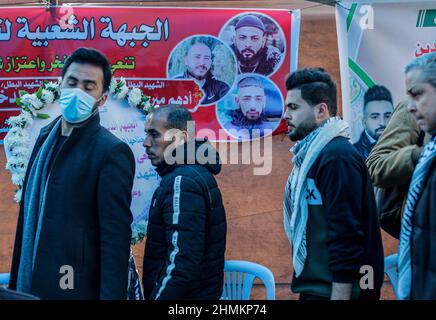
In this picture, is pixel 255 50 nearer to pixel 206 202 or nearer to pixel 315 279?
pixel 206 202

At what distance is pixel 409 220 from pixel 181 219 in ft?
3.61

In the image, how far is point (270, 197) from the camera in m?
5.63

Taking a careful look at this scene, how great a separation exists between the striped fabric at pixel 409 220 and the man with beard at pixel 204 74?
2.65 metres

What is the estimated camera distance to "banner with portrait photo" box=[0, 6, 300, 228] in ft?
17.5

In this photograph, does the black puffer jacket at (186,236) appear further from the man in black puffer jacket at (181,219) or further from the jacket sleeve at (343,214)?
the jacket sleeve at (343,214)

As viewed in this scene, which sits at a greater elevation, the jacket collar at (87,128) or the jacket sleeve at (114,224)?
the jacket collar at (87,128)

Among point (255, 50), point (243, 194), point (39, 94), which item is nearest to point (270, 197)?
point (243, 194)

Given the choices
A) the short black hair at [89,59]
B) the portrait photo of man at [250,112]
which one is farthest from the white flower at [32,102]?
the portrait photo of man at [250,112]

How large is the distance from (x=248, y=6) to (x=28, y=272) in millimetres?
2737

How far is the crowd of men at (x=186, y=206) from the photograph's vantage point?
330cm

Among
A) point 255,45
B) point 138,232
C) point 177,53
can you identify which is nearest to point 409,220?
point 138,232

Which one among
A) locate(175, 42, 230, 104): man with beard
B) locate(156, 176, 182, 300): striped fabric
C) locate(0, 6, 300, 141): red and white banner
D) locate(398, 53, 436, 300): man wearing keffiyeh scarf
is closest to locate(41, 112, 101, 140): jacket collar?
locate(156, 176, 182, 300): striped fabric

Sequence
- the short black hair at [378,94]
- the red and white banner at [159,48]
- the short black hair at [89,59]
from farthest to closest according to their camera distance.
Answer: the red and white banner at [159,48]
the short black hair at [378,94]
the short black hair at [89,59]

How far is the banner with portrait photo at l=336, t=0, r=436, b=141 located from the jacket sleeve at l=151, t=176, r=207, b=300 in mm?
1903
